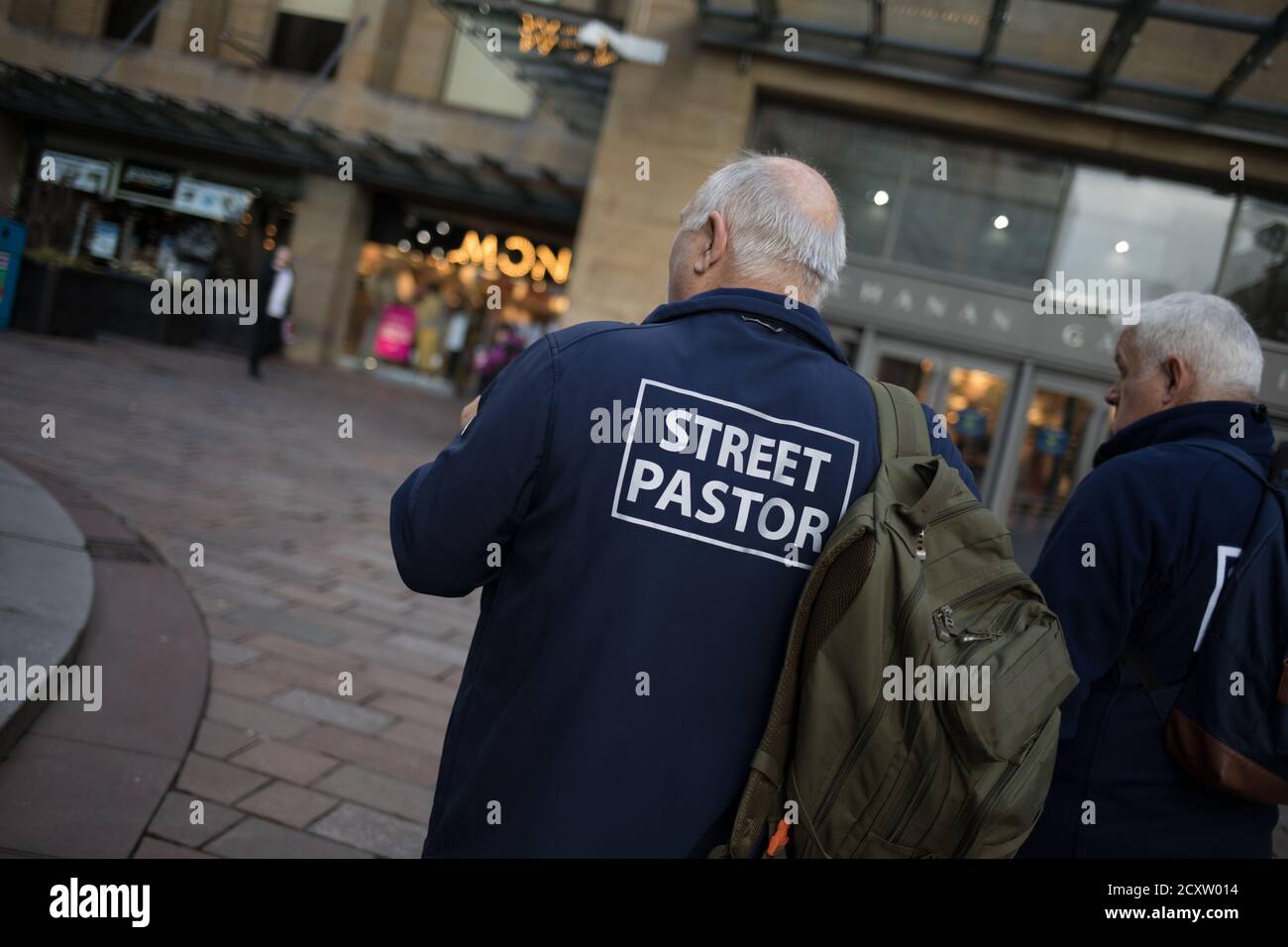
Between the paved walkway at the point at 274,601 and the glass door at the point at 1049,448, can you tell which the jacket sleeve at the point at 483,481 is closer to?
the paved walkway at the point at 274,601

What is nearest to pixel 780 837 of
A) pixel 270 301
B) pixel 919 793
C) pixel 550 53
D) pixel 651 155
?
pixel 919 793

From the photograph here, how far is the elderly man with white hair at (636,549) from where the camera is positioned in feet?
4.54

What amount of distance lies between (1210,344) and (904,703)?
1.20 m

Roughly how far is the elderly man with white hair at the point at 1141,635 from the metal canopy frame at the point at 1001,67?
26.8 feet

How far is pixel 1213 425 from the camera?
1.95 metres

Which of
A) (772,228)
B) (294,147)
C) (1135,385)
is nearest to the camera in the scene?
(772,228)

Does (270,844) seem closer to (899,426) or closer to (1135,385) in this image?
(899,426)

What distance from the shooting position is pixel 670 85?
11.0m

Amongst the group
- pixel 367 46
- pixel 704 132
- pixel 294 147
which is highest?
pixel 367 46

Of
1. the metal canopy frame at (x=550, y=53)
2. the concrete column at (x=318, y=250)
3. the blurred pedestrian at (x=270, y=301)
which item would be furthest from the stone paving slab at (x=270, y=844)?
the concrete column at (x=318, y=250)

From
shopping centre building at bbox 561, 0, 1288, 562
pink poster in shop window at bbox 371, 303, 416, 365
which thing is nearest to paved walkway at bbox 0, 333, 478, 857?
shopping centre building at bbox 561, 0, 1288, 562
